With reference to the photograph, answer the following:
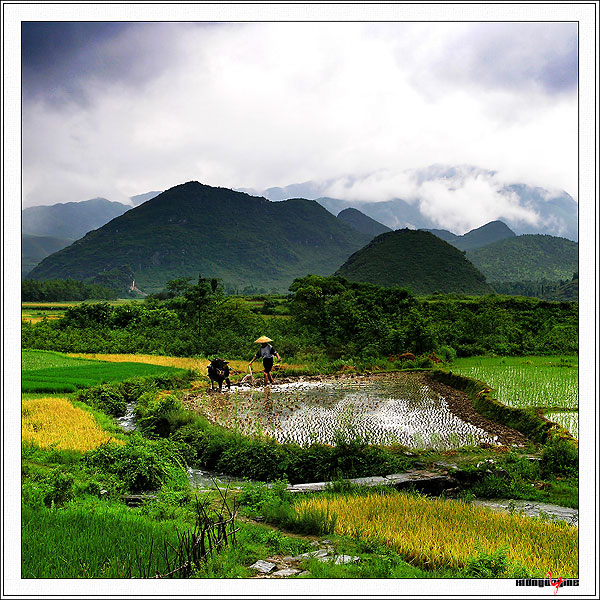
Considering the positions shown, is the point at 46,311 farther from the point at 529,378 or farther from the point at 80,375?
the point at 529,378

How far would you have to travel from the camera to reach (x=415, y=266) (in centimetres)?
3145

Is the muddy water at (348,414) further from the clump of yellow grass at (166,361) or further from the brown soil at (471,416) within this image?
the clump of yellow grass at (166,361)

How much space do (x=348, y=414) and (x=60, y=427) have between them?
482 centimetres

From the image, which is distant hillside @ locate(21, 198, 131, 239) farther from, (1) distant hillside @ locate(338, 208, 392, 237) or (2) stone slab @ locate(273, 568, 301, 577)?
(1) distant hillside @ locate(338, 208, 392, 237)

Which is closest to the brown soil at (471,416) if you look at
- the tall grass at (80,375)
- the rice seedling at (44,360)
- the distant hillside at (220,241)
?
the tall grass at (80,375)

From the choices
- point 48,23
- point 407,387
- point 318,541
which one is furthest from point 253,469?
point 407,387

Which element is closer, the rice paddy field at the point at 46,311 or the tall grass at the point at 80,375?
the tall grass at the point at 80,375

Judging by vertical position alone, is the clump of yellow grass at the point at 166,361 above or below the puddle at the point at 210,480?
above

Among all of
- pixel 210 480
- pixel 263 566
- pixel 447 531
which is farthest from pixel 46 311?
pixel 447 531

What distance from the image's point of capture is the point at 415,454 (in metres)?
5.88

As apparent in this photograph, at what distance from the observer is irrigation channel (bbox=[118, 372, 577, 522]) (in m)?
6.55

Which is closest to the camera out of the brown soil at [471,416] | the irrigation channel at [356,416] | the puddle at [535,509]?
the puddle at [535,509]

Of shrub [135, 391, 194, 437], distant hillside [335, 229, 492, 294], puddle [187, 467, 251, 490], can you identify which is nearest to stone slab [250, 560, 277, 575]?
puddle [187, 467, 251, 490]

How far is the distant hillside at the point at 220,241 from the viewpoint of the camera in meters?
35.3
